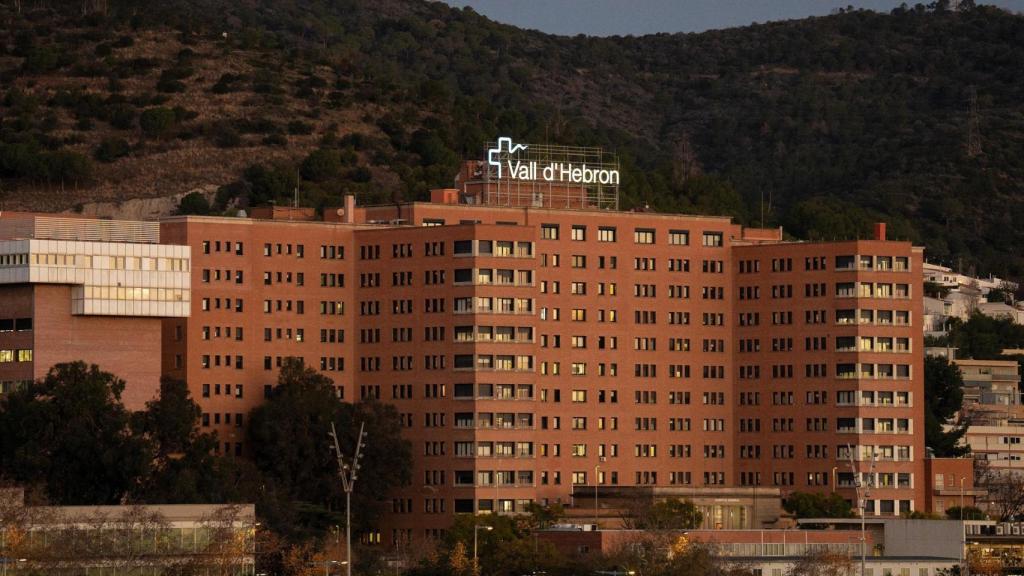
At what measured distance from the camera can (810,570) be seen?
199 meters

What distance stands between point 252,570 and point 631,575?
2682cm

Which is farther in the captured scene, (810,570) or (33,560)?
(810,570)

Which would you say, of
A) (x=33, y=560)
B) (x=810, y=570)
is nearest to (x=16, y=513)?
(x=33, y=560)

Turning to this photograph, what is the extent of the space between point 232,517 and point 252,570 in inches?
199

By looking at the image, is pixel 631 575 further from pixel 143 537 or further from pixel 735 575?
pixel 143 537

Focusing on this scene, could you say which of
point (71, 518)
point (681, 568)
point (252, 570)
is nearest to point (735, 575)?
point (681, 568)

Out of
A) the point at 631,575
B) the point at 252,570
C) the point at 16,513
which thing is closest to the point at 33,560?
the point at 16,513

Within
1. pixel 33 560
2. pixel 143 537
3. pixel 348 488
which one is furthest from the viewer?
pixel 143 537

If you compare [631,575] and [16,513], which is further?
[631,575]

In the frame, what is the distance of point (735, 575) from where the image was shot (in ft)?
650

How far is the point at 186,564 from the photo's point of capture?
190m

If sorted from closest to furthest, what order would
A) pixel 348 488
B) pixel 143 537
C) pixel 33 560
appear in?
pixel 348 488 → pixel 33 560 → pixel 143 537

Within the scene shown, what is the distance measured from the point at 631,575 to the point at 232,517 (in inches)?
1135

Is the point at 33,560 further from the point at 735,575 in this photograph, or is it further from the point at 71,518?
the point at 735,575
